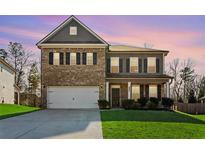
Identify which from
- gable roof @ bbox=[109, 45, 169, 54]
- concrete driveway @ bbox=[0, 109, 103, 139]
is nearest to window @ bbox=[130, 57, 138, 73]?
gable roof @ bbox=[109, 45, 169, 54]

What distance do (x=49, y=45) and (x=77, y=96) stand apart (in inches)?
181

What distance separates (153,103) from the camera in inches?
1183

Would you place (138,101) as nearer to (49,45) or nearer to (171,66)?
(49,45)

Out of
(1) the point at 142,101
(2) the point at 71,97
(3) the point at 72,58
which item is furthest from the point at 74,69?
(1) the point at 142,101

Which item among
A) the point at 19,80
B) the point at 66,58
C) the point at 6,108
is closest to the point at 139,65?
the point at 66,58

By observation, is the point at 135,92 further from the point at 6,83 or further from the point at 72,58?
the point at 6,83

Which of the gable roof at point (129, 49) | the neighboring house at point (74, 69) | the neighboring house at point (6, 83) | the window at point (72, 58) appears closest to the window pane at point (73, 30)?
the neighboring house at point (74, 69)

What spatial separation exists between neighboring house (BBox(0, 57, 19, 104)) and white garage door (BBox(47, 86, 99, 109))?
182 inches

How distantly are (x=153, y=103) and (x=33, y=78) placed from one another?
20255 mm

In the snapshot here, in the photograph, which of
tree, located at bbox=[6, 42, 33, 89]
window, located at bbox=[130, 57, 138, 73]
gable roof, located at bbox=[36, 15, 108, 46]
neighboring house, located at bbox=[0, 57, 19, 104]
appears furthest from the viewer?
tree, located at bbox=[6, 42, 33, 89]

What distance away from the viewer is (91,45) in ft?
98.8

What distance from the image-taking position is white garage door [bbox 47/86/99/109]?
99.2ft

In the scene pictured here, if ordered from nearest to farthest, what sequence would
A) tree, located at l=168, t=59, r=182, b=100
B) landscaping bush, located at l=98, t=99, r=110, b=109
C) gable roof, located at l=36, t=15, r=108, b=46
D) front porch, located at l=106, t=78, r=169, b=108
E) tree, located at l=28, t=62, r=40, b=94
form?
landscaping bush, located at l=98, t=99, r=110, b=109 < gable roof, located at l=36, t=15, r=108, b=46 < front porch, located at l=106, t=78, r=169, b=108 < tree, located at l=28, t=62, r=40, b=94 < tree, located at l=168, t=59, r=182, b=100

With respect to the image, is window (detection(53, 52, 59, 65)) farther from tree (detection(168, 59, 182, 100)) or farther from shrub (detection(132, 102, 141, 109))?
tree (detection(168, 59, 182, 100))
